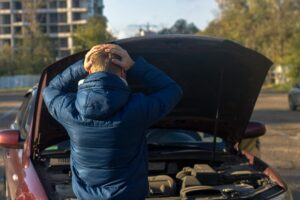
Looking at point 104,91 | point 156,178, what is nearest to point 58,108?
point 104,91

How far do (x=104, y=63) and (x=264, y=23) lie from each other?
6785 centimetres

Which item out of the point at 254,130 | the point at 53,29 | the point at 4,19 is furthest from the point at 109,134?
the point at 4,19

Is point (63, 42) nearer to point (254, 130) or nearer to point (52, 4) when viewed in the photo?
point (52, 4)

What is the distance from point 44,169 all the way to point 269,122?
53.5 feet

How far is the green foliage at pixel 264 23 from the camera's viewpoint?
6475 centimetres

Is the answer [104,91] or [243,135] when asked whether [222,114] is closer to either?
[243,135]

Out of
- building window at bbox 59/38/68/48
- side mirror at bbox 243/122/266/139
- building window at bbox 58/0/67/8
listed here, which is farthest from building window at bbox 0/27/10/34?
side mirror at bbox 243/122/266/139

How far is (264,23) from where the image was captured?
69.4 metres

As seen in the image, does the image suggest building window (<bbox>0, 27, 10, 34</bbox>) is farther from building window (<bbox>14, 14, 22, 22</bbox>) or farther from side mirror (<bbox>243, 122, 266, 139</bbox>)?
side mirror (<bbox>243, 122, 266, 139</bbox>)

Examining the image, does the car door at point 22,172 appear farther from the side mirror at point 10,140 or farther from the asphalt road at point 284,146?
the asphalt road at point 284,146

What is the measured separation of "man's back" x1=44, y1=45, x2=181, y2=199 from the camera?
3297 millimetres

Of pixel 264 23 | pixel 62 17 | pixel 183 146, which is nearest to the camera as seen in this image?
pixel 183 146

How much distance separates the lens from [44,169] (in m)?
4.72

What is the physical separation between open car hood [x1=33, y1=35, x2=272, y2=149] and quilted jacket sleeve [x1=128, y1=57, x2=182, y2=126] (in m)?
0.78
